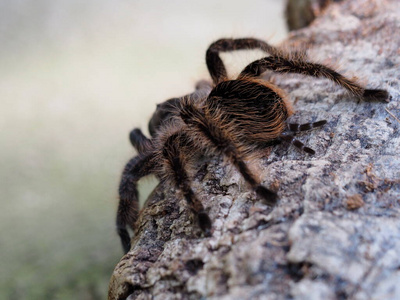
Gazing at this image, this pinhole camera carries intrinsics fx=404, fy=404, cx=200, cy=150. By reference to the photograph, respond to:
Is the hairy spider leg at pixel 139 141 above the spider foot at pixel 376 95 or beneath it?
above

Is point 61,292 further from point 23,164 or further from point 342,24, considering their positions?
point 342,24

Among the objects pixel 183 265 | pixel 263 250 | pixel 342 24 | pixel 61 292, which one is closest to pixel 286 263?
pixel 263 250

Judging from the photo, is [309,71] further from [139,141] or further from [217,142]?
[139,141]

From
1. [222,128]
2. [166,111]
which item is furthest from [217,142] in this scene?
[166,111]

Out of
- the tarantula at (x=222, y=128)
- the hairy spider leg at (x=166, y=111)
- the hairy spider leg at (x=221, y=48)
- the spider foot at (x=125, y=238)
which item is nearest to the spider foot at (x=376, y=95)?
the tarantula at (x=222, y=128)

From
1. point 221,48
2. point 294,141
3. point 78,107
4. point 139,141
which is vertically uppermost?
point 78,107

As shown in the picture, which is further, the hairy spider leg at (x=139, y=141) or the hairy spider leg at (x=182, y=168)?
the hairy spider leg at (x=139, y=141)

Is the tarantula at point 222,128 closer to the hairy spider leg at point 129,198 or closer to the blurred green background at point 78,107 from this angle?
the hairy spider leg at point 129,198
